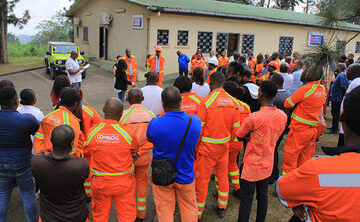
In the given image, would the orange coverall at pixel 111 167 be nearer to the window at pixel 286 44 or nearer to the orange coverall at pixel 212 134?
the orange coverall at pixel 212 134

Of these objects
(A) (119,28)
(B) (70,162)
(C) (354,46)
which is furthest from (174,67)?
(C) (354,46)

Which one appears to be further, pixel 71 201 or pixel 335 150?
pixel 71 201

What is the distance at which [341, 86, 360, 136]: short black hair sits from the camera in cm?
153

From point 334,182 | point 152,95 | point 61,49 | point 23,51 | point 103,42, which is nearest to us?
point 334,182

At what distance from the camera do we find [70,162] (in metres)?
2.38

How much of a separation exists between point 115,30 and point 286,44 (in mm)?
13031

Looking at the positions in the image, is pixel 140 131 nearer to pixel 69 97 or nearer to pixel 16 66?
pixel 69 97

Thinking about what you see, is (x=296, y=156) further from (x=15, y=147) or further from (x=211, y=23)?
(x=211, y=23)

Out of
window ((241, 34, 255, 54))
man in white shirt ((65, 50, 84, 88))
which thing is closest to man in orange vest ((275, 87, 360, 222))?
man in white shirt ((65, 50, 84, 88))

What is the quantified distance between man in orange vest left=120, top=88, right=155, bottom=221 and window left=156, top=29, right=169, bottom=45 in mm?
11819

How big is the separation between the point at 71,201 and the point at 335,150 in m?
2.25

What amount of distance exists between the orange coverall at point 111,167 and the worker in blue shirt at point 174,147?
0.94 ft

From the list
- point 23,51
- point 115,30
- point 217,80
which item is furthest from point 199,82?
point 23,51

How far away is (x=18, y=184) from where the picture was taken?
3049 millimetres
